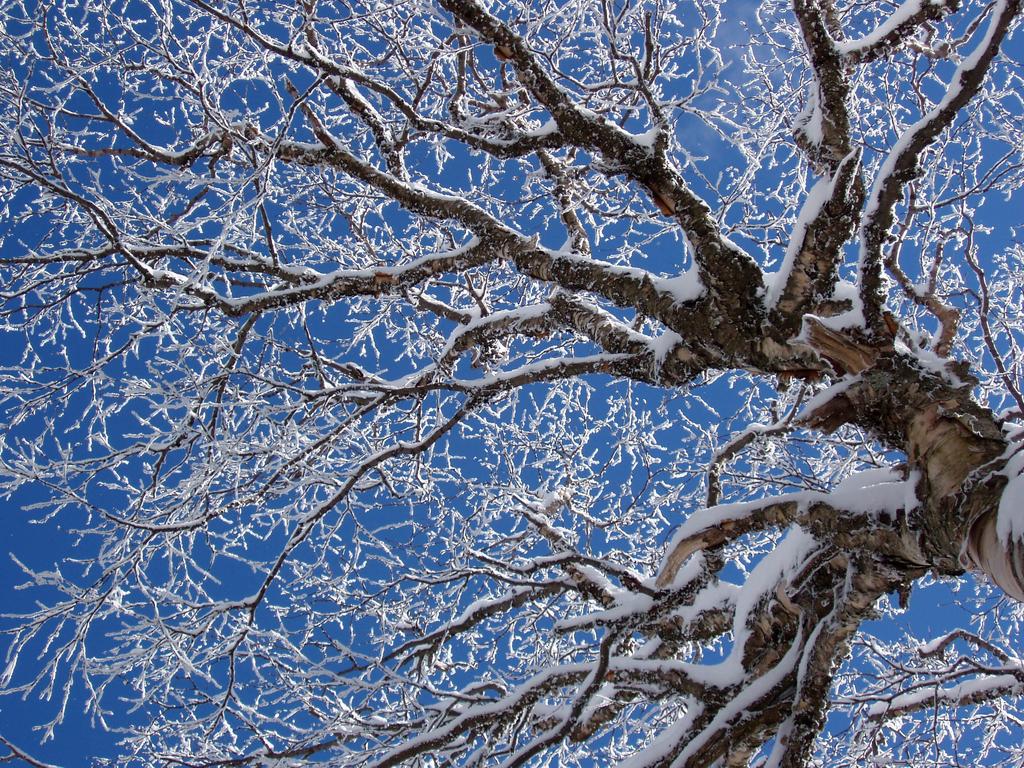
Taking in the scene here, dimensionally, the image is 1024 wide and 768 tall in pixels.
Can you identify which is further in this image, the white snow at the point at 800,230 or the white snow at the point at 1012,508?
the white snow at the point at 800,230

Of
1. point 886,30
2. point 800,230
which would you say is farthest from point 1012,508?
point 886,30

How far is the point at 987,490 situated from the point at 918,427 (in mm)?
432

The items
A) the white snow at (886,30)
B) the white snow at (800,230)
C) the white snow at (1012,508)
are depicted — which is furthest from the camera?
the white snow at (886,30)

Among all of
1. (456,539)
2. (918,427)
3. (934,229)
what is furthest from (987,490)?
(456,539)

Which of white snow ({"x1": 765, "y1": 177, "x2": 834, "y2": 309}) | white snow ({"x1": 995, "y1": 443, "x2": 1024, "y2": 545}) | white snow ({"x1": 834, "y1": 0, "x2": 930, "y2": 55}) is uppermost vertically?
white snow ({"x1": 834, "y1": 0, "x2": 930, "y2": 55})

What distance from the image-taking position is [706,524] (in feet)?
10.1

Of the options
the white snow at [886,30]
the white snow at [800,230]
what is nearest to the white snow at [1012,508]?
the white snow at [800,230]

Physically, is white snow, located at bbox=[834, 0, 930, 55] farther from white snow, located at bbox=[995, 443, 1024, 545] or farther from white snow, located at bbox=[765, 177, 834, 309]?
white snow, located at bbox=[995, 443, 1024, 545]

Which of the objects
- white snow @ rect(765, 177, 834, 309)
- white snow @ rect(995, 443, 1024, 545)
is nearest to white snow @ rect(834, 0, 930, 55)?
white snow @ rect(765, 177, 834, 309)

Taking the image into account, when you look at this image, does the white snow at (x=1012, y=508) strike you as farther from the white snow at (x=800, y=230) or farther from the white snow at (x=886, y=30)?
the white snow at (x=886, y=30)

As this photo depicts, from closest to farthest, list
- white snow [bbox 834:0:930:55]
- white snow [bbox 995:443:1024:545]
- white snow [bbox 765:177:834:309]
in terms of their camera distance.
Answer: white snow [bbox 995:443:1024:545]
white snow [bbox 765:177:834:309]
white snow [bbox 834:0:930:55]

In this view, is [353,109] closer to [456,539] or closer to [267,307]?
[267,307]

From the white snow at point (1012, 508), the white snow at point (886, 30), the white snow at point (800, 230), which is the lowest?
the white snow at point (1012, 508)

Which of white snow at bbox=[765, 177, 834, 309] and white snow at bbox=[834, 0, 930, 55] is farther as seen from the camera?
white snow at bbox=[834, 0, 930, 55]
